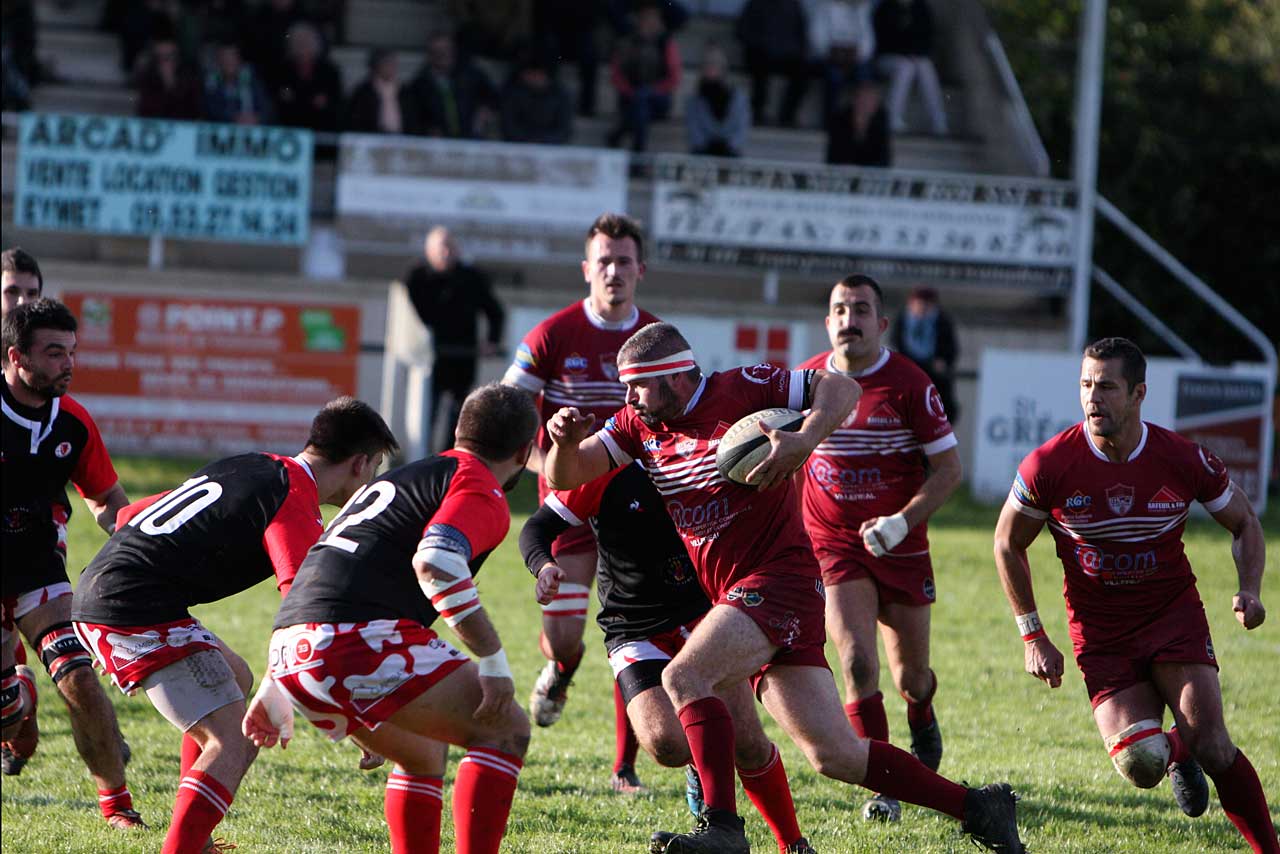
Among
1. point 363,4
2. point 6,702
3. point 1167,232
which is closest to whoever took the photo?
point 6,702

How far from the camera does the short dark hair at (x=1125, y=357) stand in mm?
5789

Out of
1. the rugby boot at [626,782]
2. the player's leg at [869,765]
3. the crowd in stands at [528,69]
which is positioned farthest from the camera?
the crowd in stands at [528,69]

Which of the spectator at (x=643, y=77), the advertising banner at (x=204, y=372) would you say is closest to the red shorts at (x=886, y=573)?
the advertising banner at (x=204, y=372)

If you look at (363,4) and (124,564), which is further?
(363,4)

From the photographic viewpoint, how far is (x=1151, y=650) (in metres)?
5.80

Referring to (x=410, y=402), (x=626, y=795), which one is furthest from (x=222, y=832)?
(x=410, y=402)

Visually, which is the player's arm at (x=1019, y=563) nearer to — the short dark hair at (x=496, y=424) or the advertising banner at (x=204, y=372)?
the short dark hair at (x=496, y=424)

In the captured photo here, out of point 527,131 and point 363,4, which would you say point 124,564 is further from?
point 363,4

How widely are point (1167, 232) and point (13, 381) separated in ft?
69.6

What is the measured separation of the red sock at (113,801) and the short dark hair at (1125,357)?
12.8ft

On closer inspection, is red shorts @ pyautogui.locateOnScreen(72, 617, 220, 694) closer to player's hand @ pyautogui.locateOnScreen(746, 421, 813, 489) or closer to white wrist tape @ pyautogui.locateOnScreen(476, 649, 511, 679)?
white wrist tape @ pyautogui.locateOnScreen(476, 649, 511, 679)

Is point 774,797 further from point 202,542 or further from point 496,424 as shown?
point 202,542

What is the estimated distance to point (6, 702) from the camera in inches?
251

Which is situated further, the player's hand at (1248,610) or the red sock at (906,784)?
the player's hand at (1248,610)
